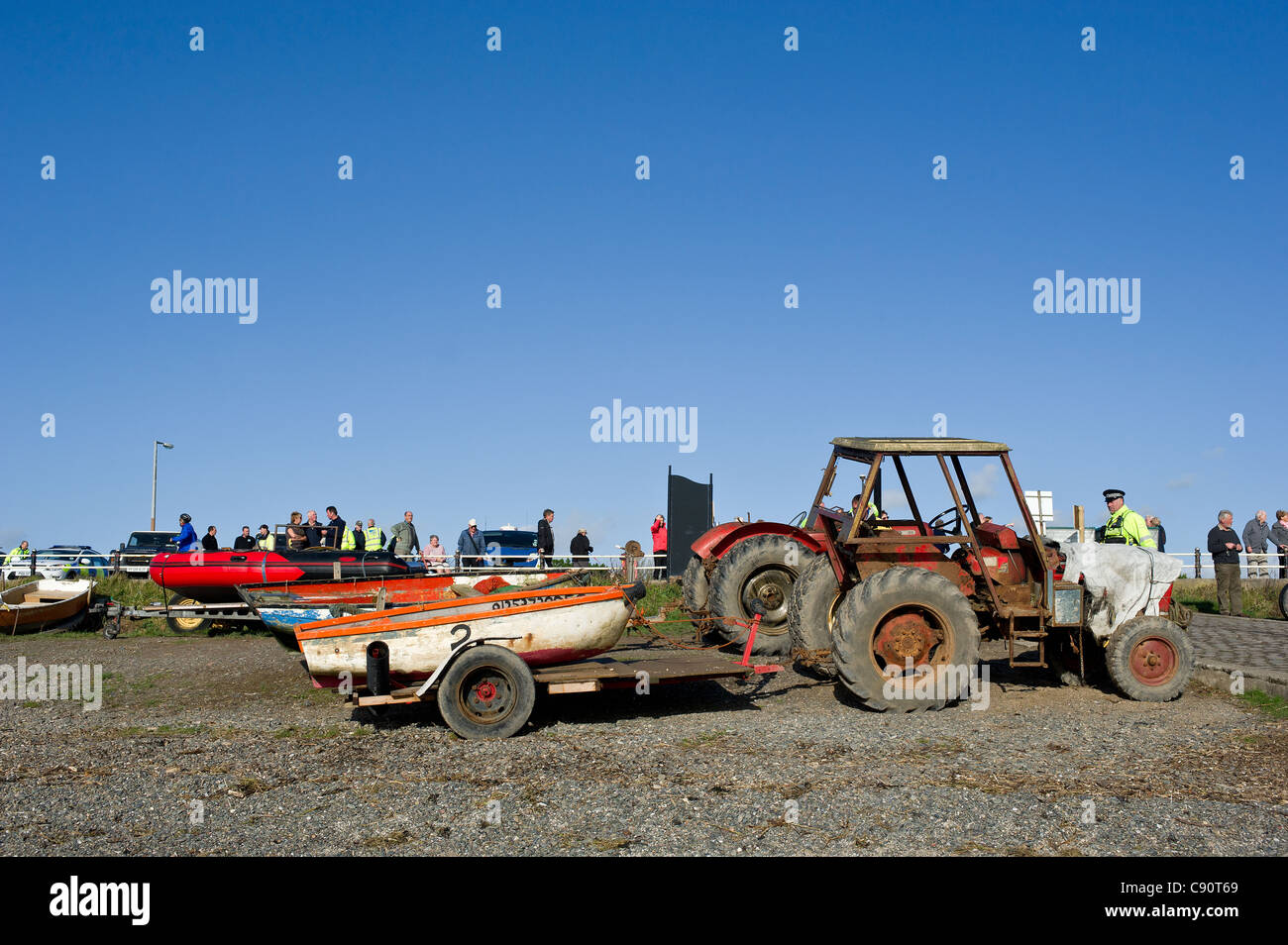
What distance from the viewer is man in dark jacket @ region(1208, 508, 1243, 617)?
16547mm

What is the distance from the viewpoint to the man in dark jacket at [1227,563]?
16.5 meters

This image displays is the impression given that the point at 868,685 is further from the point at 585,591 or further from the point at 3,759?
the point at 3,759

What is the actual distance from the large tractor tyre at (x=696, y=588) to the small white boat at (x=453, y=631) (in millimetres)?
3596

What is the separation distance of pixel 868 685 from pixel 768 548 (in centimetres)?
335

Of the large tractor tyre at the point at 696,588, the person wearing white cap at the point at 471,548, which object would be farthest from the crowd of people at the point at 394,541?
the large tractor tyre at the point at 696,588

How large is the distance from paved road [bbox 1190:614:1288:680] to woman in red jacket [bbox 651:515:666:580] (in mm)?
9706

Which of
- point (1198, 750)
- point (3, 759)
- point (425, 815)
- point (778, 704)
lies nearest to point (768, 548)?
point (778, 704)

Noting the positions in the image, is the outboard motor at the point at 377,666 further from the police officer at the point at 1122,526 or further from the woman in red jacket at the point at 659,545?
the woman in red jacket at the point at 659,545

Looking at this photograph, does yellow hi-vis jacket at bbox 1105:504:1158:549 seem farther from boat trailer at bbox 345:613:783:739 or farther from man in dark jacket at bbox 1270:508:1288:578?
man in dark jacket at bbox 1270:508:1288:578

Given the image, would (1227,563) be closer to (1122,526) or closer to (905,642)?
(1122,526)

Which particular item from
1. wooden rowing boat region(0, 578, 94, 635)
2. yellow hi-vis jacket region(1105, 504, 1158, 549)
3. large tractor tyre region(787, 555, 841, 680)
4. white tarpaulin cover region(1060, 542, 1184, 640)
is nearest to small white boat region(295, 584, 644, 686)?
large tractor tyre region(787, 555, 841, 680)

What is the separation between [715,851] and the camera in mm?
5152

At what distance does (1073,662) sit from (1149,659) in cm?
79
